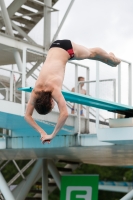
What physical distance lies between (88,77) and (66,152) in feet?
13.3

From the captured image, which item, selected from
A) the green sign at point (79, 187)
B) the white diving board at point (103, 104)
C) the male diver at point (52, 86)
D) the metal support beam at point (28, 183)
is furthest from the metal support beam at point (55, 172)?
the male diver at point (52, 86)

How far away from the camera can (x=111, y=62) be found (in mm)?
15570

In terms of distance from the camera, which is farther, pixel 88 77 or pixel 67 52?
pixel 88 77

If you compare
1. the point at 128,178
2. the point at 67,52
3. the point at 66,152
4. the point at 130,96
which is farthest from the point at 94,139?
the point at 128,178

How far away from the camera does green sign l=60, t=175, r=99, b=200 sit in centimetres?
3042

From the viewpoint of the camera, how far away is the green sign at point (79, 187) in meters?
30.4

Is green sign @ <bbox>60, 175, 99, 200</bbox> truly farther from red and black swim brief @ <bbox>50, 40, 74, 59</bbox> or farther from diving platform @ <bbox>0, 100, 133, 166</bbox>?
red and black swim brief @ <bbox>50, 40, 74, 59</bbox>

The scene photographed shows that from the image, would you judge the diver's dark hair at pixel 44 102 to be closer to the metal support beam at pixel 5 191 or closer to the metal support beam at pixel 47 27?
the metal support beam at pixel 5 191

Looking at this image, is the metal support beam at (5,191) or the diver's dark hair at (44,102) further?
the metal support beam at (5,191)

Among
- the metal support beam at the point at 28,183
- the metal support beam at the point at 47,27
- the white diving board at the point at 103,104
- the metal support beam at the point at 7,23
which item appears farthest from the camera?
the metal support beam at the point at 28,183

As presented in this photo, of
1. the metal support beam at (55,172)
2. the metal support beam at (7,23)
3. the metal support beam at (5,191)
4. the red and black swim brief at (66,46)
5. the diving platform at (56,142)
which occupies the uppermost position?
the metal support beam at (7,23)

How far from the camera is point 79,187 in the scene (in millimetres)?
30812

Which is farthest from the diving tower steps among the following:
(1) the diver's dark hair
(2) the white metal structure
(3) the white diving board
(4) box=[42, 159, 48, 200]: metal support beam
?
(1) the diver's dark hair

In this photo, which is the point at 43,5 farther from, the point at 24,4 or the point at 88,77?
the point at 88,77
